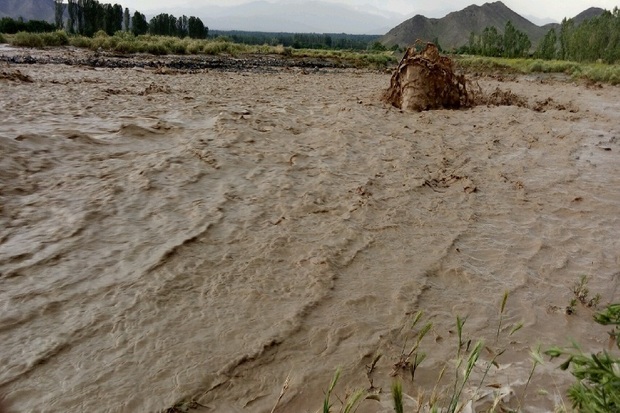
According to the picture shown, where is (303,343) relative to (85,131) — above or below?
below

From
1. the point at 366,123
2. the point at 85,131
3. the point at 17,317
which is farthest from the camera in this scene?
the point at 366,123

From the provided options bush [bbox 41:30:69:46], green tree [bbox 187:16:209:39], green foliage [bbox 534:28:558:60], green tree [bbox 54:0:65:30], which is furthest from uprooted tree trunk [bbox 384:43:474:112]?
green tree [bbox 187:16:209:39]

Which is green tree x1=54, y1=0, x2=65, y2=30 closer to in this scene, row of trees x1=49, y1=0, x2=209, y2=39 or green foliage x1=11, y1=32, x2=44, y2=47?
row of trees x1=49, y1=0, x2=209, y2=39

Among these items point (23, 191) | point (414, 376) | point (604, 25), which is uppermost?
point (604, 25)

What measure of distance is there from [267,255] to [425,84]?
25.9ft

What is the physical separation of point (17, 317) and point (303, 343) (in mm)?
1497

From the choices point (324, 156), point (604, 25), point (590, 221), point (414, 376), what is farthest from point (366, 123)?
point (604, 25)

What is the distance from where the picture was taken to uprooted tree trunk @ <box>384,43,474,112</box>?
33.6 feet

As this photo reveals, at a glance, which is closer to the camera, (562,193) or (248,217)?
(248,217)

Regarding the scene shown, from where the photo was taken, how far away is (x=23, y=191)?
4152 mm

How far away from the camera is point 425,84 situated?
1030 cm

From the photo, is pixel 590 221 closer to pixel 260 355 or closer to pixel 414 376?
pixel 414 376

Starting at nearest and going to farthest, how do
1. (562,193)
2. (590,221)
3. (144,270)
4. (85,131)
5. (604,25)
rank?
(144,270) < (590,221) < (562,193) < (85,131) < (604,25)

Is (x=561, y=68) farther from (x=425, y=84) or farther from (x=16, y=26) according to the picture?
(x=16, y=26)
